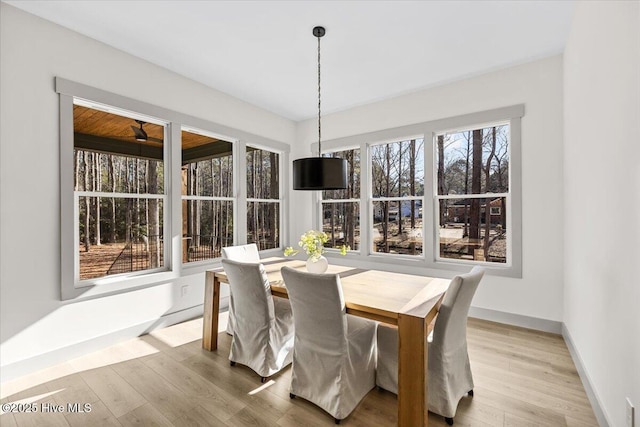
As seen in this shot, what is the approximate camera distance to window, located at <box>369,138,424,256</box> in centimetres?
405

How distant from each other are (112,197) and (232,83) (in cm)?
192

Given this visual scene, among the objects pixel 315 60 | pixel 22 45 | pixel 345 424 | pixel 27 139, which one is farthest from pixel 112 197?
pixel 345 424

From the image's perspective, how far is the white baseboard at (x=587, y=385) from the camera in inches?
68.4

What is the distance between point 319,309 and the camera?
71.0 inches

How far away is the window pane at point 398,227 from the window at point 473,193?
0.29 m

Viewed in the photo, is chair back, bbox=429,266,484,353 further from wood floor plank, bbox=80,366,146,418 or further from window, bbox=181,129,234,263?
window, bbox=181,129,234,263

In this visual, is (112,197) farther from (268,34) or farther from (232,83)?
(268,34)

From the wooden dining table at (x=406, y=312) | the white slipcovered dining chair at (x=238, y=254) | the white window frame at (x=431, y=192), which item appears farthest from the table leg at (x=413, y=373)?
the white window frame at (x=431, y=192)

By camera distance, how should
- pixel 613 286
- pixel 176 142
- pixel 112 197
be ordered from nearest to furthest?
1. pixel 613 286
2. pixel 112 197
3. pixel 176 142

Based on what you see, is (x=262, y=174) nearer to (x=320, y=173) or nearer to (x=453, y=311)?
(x=320, y=173)

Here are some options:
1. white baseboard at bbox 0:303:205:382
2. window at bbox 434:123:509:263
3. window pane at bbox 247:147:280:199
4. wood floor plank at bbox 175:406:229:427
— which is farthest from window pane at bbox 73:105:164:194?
window at bbox 434:123:509:263

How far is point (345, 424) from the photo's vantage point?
179cm

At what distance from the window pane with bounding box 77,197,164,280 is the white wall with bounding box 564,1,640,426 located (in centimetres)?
390

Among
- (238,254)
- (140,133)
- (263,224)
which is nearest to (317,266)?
(238,254)
